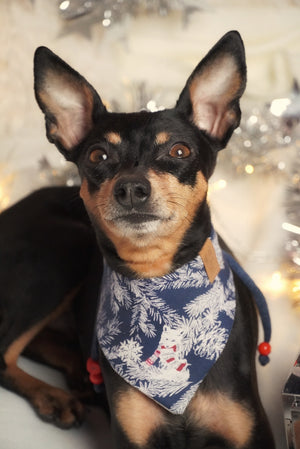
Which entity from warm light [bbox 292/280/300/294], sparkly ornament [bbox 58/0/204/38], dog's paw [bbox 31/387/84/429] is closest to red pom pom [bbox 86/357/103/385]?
dog's paw [bbox 31/387/84/429]

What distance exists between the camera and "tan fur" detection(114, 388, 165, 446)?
194 centimetres

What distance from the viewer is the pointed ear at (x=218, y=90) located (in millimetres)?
1983

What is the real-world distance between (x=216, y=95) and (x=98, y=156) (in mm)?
446

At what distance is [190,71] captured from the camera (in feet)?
9.41

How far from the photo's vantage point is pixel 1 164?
3061mm

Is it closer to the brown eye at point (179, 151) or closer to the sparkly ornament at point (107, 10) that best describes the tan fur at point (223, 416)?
the brown eye at point (179, 151)

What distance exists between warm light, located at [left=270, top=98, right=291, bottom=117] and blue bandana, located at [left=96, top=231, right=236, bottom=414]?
1.07m

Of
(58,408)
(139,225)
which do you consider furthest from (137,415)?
(139,225)

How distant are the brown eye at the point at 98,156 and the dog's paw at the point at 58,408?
90 cm

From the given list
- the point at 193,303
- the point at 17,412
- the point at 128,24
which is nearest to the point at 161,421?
the point at 193,303

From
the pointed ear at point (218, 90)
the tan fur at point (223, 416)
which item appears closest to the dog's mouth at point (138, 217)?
the pointed ear at point (218, 90)

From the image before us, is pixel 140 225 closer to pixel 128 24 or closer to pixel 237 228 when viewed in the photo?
pixel 237 228

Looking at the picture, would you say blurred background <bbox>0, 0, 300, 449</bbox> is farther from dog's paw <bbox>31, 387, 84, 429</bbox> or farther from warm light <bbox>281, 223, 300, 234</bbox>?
dog's paw <bbox>31, 387, 84, 429</bbox>

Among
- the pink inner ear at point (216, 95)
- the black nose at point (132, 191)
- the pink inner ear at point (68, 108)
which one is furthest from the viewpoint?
the pink inner ear at point (68, 108)
